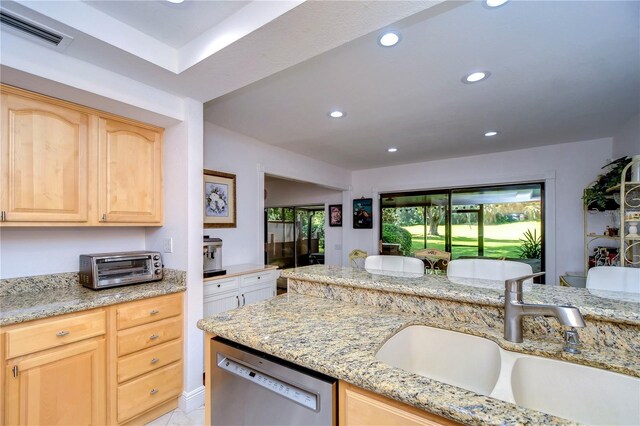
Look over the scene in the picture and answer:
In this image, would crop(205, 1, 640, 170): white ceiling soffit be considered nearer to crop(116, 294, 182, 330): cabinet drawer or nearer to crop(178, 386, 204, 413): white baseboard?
crop(116, 294, 182, 330): cabinet drawer

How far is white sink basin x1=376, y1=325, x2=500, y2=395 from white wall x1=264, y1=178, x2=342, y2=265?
4385 millimetres

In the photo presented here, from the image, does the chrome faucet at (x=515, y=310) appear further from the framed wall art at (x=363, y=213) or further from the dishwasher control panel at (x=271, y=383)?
the framed wall art at (x=363, y=213)

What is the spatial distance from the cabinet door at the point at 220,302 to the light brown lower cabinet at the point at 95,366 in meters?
0.38

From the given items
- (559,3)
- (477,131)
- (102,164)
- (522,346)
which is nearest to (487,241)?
(477,131)

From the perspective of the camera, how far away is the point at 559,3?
A: 142 cm

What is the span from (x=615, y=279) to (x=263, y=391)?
5.93 feet

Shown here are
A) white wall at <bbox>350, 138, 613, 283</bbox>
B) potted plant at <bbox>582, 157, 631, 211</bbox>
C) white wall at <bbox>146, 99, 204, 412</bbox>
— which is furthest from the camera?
white wall at <bbox>350, 138, 613, 283</bbox>

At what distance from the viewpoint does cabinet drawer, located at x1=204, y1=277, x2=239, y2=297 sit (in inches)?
101

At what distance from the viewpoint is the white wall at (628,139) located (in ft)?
9.14

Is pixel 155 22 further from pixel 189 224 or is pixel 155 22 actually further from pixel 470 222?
pixel 470 222

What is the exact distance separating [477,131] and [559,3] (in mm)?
1971

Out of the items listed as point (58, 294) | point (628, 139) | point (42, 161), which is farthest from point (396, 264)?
point (628, 139)

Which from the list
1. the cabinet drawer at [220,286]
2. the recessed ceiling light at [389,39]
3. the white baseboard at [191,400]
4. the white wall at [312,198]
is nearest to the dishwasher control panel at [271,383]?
the white baseboard at [191,400]

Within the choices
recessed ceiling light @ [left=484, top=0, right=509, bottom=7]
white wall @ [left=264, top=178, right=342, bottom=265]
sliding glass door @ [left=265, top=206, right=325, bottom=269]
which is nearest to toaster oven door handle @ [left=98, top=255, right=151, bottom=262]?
recessed ceiling light @ [left=484, top=0, right=509, bottom=7]
